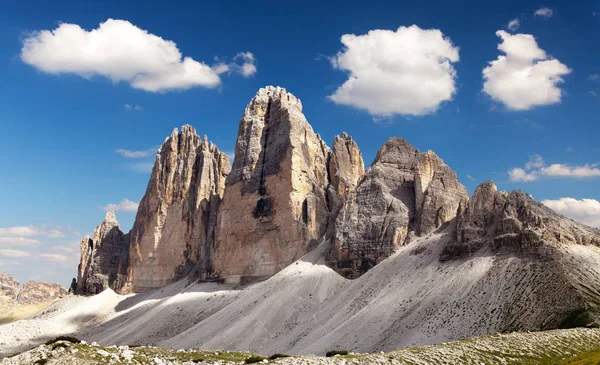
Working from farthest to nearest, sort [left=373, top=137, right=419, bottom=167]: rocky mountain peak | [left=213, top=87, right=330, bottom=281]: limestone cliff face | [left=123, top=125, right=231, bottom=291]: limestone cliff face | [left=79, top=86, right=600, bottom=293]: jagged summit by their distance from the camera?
[left=123, top=125, right=231, bottom=291]: limestone cliff face
[left=213, top=87, right=330, bottom=281]: limestone cliff face
[left=373, top=137, right=419, bottom=167]: rocky mountain peak
[left=79, top=86, right=600, bottom=293]: jagged summit

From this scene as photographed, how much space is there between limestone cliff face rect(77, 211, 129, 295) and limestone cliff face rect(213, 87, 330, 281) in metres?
46.5

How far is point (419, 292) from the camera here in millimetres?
87812

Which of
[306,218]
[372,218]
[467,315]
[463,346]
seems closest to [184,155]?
[306,218]

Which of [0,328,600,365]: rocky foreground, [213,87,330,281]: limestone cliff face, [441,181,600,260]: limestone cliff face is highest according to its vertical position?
[213,87,330,281]: limestone cliff face

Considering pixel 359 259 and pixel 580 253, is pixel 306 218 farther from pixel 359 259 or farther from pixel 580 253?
pixel 580 253

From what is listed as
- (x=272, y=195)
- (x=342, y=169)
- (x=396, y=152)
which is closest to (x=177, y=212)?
(x=272, y=195)

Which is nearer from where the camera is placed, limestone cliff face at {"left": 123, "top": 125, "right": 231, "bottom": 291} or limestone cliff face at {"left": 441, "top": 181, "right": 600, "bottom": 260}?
limestone cliff face at {"left": 441, "top": 181, "right": 600, "bottom": 260}

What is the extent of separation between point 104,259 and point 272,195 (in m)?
69.6

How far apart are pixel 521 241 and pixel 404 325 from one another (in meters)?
18.9

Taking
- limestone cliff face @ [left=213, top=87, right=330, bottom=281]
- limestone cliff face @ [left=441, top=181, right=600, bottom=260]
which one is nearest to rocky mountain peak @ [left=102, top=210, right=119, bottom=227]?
limestone cliff face @ [left=213, top=87, right=330, bottom=281]

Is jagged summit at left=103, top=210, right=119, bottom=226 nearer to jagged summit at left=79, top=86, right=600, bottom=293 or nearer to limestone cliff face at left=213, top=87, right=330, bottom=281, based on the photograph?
jagged summit at left=79, top=86, right=600, bottom=293

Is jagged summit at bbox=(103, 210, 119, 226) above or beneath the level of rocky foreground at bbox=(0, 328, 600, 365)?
above

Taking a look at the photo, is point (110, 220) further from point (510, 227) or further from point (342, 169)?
point (510, 227)

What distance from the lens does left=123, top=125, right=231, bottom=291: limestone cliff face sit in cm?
16175
